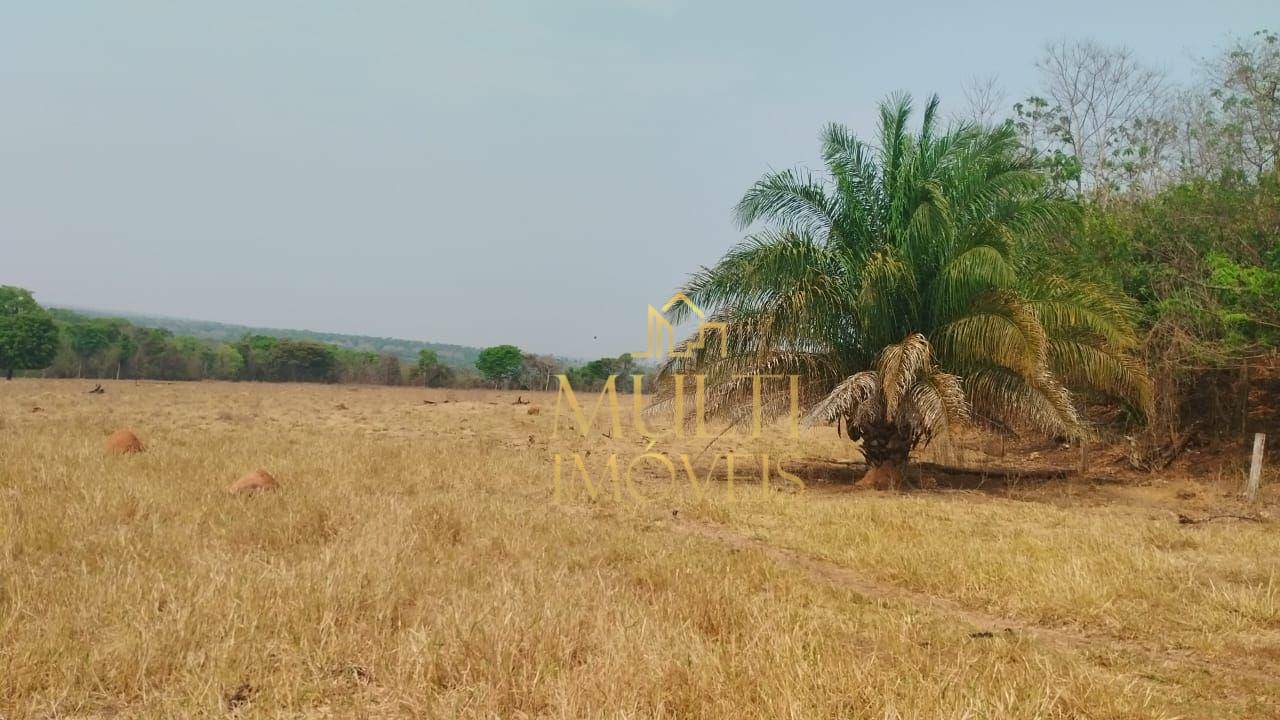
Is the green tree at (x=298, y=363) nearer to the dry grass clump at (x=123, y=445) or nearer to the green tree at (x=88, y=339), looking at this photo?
the green tree at (x=88, y=339)

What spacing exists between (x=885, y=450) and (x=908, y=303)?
2565 mm

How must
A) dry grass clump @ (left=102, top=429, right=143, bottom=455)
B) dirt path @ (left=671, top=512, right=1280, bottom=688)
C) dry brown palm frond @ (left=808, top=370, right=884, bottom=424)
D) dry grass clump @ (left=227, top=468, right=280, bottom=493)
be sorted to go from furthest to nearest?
dry grass clump @ (left=102, top=429, right=143, bottom=455) → dry brown palm frond @ (left=808, top=370, right=884, bottom=424) → dry grass clump @ (left=227, top=468, right=280, bottom=493) → dirt path @ (left=671, top=512, right=1280, bottom=688)

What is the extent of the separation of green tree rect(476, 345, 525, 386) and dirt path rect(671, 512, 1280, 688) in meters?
75.2

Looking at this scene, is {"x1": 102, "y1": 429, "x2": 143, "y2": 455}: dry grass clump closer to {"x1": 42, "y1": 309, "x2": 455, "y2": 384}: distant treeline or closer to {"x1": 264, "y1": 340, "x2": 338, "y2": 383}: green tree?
{"x1": 42, "y1": 309, "x2": 455, "y2": 384}: distant treeline

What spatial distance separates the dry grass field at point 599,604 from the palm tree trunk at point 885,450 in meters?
2.65

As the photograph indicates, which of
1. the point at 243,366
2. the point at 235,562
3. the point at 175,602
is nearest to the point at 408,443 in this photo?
the point at 235,562

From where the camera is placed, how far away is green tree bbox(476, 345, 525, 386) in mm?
83125

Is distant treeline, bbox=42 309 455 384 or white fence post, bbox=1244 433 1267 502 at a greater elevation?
distant treeline, bbox=42 309 455 384

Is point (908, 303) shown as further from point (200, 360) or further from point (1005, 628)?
point (200, 360)

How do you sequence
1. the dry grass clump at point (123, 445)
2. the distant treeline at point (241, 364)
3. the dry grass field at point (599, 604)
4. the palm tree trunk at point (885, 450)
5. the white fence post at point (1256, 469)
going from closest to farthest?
the dry grass field at point (599, 604) → the white fence post at point (1256, 469) → the dry grass clump at point (123, 445) → the palm tree trunk at point (885, 450) → the distant treeline at point (241, 364)

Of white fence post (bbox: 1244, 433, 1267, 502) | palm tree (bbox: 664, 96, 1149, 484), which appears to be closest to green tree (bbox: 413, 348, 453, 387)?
palm tree (bbox: 664, 96, 1149, 484)

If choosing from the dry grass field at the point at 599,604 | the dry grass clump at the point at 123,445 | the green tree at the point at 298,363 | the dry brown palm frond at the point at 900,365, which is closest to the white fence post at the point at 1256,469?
the dry grass field at the point at 599,604

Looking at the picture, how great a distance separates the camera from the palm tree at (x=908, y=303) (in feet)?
40.4

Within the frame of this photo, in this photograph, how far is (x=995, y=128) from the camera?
13789mm
